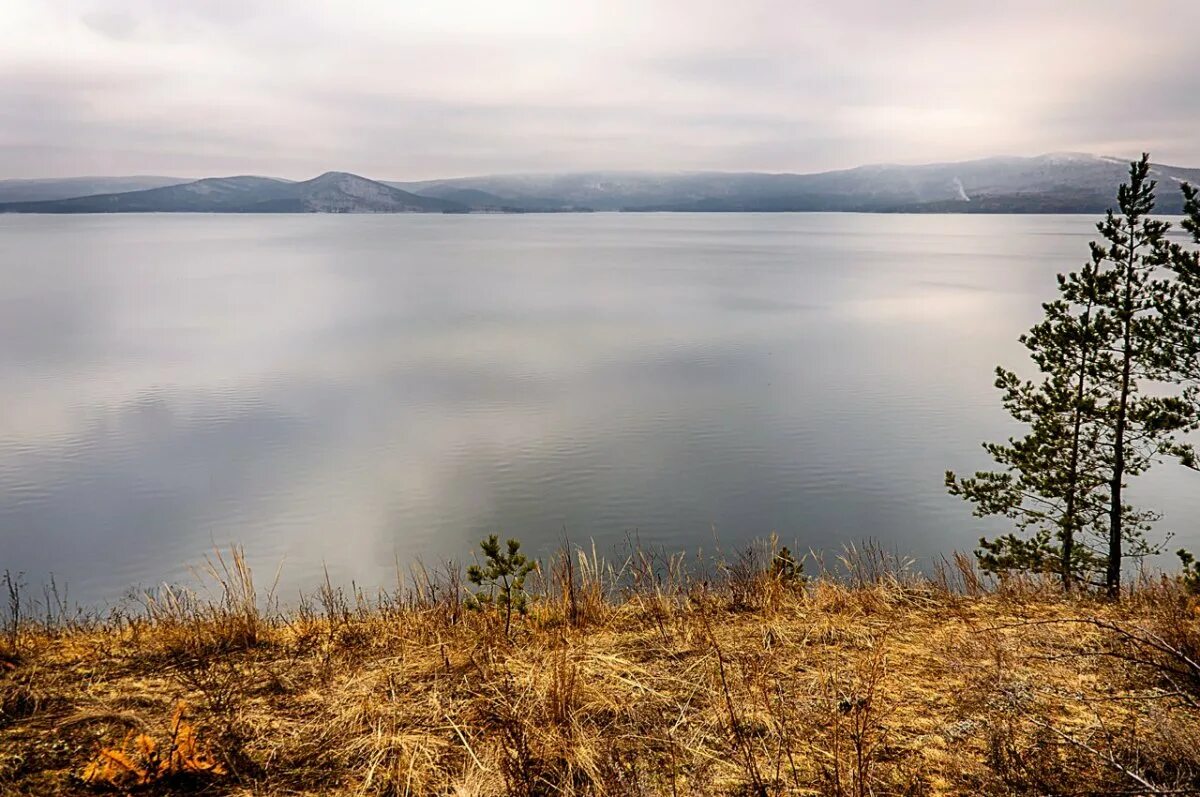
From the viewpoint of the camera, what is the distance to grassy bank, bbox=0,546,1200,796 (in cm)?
340

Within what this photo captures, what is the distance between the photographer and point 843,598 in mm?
6281

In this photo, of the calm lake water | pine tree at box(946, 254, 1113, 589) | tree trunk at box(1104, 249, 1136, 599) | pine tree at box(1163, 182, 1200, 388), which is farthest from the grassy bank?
the calm lake water

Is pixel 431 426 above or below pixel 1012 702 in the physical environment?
below

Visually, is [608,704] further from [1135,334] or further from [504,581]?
[1135,334]

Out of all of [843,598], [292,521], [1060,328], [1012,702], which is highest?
[1060,328]

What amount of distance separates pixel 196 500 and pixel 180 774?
71.8 feet

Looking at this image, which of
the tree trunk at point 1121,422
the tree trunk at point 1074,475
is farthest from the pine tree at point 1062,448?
the tree trunk at point 1121,422

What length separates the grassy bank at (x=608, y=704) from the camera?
3.40 meters

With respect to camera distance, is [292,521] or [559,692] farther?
[292,521]

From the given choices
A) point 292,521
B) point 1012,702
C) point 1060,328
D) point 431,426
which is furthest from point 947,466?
point 1012,702

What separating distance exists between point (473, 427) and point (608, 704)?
2502cm

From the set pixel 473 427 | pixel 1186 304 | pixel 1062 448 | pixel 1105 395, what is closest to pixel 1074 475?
pixel 1062 448

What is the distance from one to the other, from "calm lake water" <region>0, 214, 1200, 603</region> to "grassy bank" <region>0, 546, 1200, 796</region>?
10.1 metres

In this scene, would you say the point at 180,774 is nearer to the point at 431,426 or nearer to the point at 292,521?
the point at 292,521
